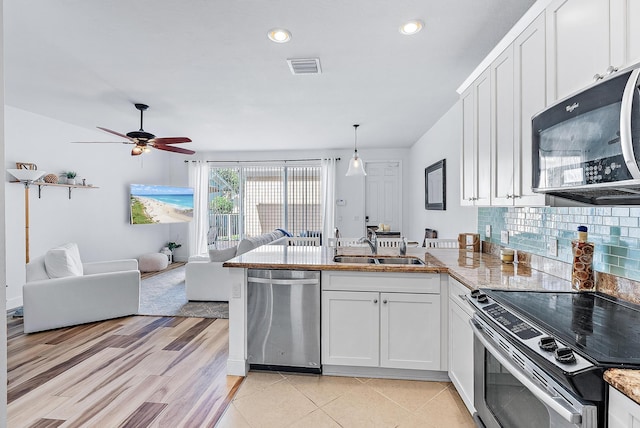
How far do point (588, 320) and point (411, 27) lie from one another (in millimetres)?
2032

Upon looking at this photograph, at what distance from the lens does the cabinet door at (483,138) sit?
2.22 meters

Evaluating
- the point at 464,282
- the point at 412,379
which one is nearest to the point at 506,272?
the point at 464,282

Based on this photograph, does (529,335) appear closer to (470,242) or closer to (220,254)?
(470,242)

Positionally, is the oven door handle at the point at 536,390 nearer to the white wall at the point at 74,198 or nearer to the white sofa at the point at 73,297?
the white sofa at the point at 73,297

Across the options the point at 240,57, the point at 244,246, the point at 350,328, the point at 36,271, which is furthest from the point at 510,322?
the point at 36,271

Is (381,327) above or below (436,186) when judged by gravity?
below

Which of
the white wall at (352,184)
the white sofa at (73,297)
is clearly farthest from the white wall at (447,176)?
the white sofa at (73,297)

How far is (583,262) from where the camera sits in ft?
5.44

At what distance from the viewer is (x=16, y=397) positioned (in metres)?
2.25

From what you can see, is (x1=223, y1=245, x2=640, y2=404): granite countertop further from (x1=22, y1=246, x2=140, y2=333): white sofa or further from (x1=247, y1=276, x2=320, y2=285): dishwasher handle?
(x1=22, y1=246, x2=140, y2=333): white sofa

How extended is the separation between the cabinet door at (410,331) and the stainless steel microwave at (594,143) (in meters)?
1.16

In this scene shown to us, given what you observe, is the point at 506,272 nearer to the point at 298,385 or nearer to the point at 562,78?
the point at 562,78

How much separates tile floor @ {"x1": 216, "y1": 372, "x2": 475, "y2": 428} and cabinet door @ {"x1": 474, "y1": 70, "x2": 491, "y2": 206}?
1.38 metres

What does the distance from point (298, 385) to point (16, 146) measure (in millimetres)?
4664
